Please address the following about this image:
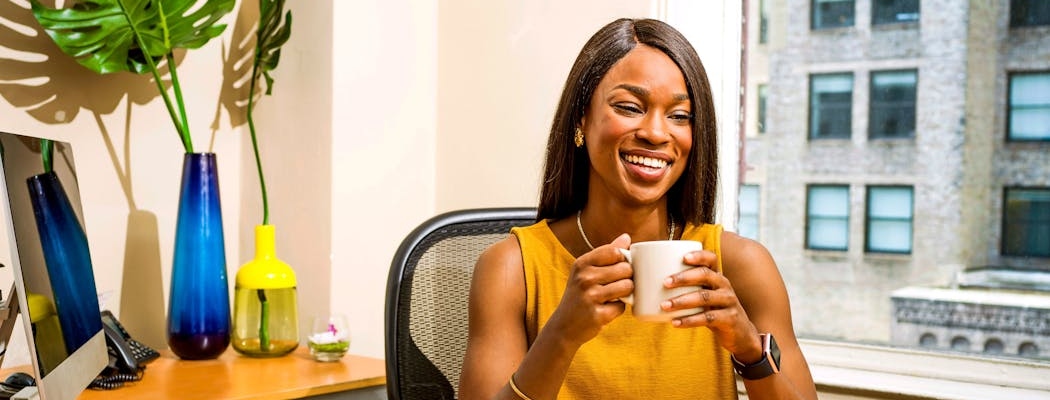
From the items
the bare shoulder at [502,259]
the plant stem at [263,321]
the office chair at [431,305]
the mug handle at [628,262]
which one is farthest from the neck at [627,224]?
the plant stem at [263,321]

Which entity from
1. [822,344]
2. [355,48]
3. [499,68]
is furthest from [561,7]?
[822,344]

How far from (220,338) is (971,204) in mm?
1653

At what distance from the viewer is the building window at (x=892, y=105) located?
7.35 ft

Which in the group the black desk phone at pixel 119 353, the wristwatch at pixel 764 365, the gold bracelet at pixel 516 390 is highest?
the wristwatch at pixel 764 365

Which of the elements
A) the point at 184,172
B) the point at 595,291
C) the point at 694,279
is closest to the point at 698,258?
the point at 694,279

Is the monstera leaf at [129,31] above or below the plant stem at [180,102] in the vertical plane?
above

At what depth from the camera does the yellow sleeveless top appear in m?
1.31

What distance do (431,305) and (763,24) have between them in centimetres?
130

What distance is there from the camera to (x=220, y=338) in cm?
217

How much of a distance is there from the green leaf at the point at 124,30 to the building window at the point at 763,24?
1227 millimetres

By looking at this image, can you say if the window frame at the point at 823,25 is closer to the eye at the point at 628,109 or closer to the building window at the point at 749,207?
the building window at the point at 749,207

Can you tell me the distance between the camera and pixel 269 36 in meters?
2.39

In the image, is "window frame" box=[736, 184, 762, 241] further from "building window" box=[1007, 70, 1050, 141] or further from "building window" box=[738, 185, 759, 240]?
"building window" box=[1007, 70, 1050, 141]

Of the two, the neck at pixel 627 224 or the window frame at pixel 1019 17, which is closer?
the neck at pixel 627 224
